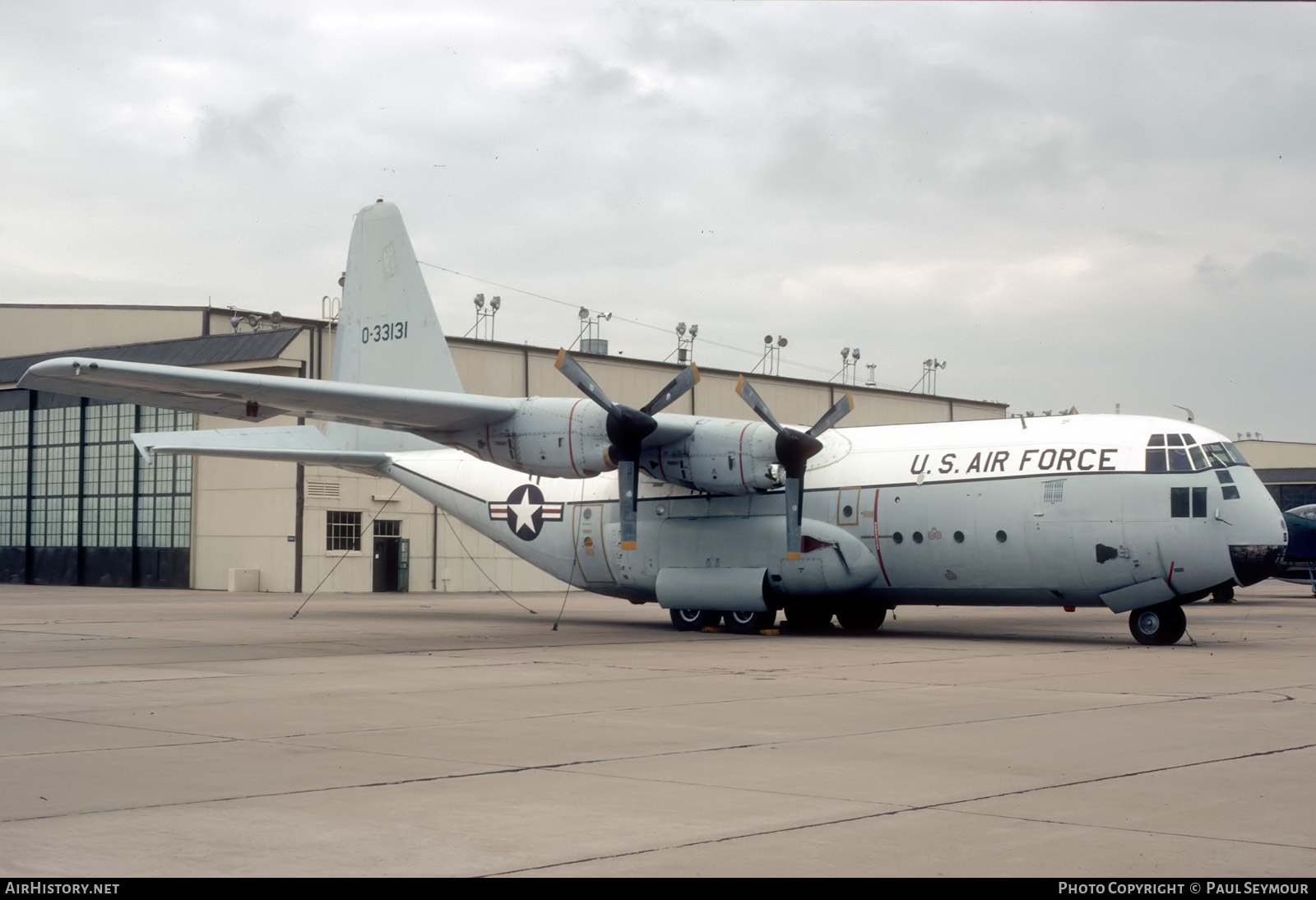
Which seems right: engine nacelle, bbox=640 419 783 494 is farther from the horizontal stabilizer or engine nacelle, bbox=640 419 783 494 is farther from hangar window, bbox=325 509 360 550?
hangar window, bbox=325 509 360 550

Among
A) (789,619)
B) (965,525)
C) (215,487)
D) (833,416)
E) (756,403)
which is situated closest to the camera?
(965,525)

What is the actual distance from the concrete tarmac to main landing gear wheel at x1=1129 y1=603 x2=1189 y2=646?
1375 millimetres

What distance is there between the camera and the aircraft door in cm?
2552

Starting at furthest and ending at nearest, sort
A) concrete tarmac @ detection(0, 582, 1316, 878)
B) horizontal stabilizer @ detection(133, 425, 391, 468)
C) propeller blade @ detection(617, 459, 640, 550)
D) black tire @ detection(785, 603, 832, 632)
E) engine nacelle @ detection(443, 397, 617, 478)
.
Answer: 1. horizontal stabilizer @ detection(133, 425, 391, 468)
2. black tire @ detection(785, 603, 832, 632)
3. propeller blade @ detection(617, 459, 640, 550)
4. engine nacelle @ detection(443, 397, 617, 478)
5. concrete tarmac @ detection(0, 582, 1316, 878)

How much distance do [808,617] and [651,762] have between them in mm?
16159

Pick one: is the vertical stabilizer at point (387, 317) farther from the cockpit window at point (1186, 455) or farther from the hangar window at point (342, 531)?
the hangar window at point (342, 531)

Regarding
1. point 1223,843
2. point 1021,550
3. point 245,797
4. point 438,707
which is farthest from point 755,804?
point 1021,550

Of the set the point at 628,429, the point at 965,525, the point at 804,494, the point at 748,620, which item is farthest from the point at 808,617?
the point at 628,429

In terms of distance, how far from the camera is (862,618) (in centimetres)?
2517

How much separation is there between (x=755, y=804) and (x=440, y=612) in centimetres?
2419

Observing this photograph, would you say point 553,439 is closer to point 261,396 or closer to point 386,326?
point 261,396

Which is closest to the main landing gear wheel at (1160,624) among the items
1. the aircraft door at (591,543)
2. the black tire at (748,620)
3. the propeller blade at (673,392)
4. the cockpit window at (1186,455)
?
the cockpit window at (1186,455)

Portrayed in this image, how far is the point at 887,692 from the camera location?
545 inches

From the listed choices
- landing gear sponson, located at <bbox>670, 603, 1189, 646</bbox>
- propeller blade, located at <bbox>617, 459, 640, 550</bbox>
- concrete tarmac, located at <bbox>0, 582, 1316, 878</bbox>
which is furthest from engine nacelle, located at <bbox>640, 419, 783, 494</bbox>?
concrete tarmac, located at <bbox>0, 582, 1316, 878</bbox>
